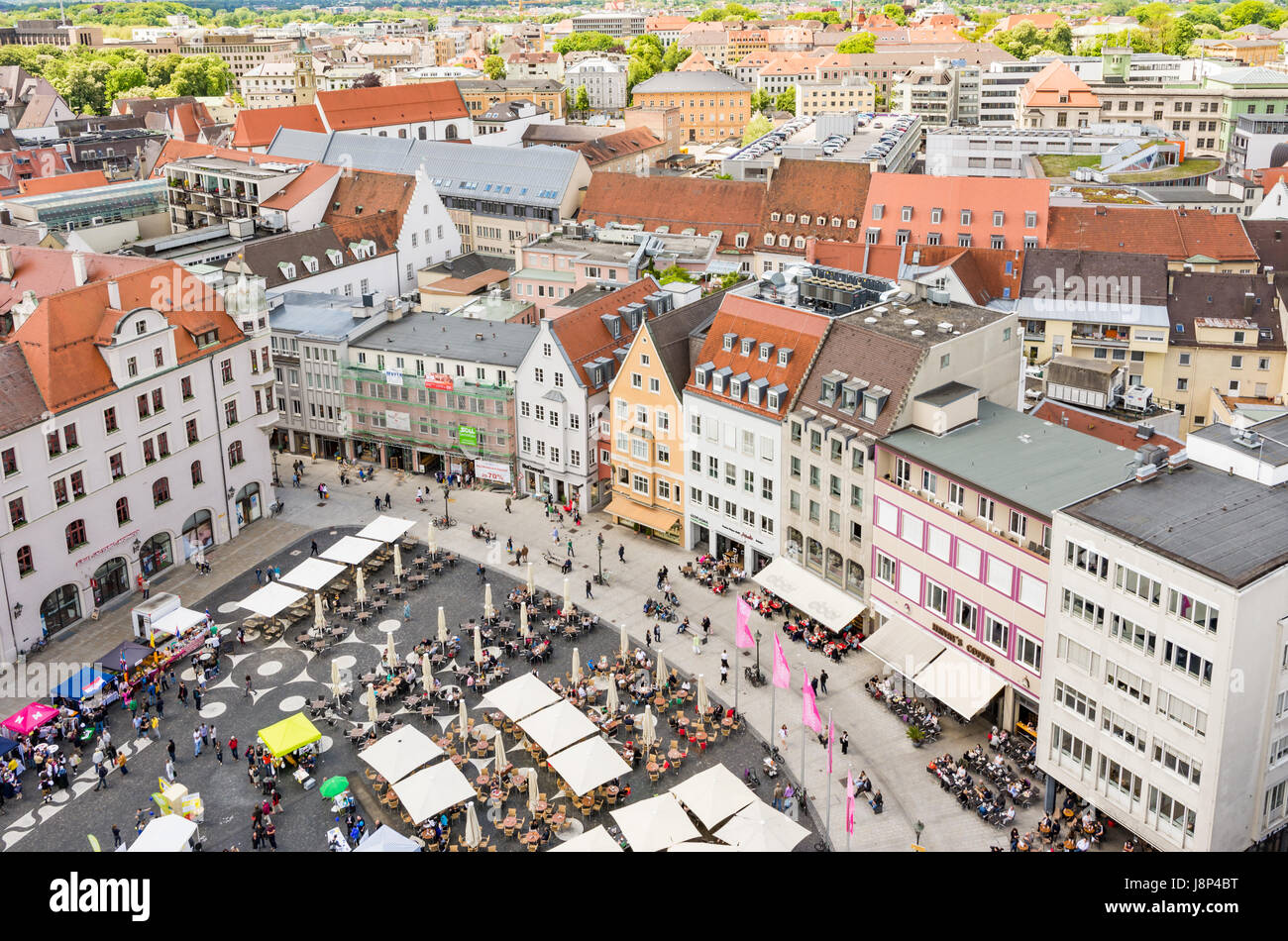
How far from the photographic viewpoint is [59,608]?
246ft

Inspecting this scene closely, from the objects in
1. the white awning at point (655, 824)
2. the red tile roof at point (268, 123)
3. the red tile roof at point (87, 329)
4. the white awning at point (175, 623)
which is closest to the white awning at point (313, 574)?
the white awning at point (175, 623)

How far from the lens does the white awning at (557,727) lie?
194ft

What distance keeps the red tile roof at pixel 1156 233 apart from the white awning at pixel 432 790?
277ft

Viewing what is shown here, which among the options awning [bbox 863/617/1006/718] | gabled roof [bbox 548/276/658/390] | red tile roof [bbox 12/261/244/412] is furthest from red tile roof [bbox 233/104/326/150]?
awning [bbox 863/617/1006/718]

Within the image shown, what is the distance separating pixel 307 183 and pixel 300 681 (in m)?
76.9

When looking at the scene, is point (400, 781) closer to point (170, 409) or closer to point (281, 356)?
point (170, 409)

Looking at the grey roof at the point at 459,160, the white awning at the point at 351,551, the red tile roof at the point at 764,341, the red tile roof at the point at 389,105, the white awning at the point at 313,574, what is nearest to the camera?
the red tile roof at the point at 764,341

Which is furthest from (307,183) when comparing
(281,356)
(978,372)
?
(978,372)

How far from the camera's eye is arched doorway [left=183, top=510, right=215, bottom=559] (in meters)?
84.4

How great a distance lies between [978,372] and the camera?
2832 inches

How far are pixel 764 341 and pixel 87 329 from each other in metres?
43.5

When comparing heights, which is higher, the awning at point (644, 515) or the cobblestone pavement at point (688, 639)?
the awning at point (644, 515)

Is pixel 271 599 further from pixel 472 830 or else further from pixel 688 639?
pixel 472 830

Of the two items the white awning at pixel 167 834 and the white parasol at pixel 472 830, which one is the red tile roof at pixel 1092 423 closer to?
the white parasol at pixel 472 830
